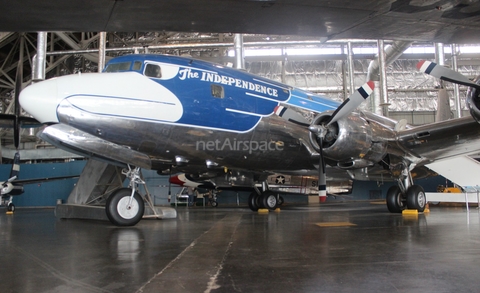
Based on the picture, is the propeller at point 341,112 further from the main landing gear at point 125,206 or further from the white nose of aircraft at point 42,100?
the white nose of aircraft at point 42,100

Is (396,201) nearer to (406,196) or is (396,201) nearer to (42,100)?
(406,196)

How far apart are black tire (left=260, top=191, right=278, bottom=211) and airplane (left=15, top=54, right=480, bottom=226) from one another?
472 cm

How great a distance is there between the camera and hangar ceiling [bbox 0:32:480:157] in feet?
64.2

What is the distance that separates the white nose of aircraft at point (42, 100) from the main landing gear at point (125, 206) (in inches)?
88.1

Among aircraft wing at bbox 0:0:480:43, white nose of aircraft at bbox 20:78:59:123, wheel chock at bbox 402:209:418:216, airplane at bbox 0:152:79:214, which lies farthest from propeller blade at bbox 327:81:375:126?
airplane at bbox 0:152:79:214

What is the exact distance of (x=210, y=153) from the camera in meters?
9.10

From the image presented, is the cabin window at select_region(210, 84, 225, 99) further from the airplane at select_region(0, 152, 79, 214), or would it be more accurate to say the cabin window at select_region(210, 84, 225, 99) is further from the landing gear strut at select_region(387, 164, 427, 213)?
the airplane at select_region(0, 152, 79, 214)

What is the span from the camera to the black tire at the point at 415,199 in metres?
11.1

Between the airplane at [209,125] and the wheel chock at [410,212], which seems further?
the wheel chock at [410,212]

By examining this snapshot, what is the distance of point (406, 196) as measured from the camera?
448 inches

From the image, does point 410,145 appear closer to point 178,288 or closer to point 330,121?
point 330,121

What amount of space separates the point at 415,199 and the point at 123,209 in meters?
8.30

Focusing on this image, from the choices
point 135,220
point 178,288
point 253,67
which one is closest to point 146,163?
point 135,220

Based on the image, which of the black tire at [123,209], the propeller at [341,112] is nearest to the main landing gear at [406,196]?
the propeller at [341,112]
